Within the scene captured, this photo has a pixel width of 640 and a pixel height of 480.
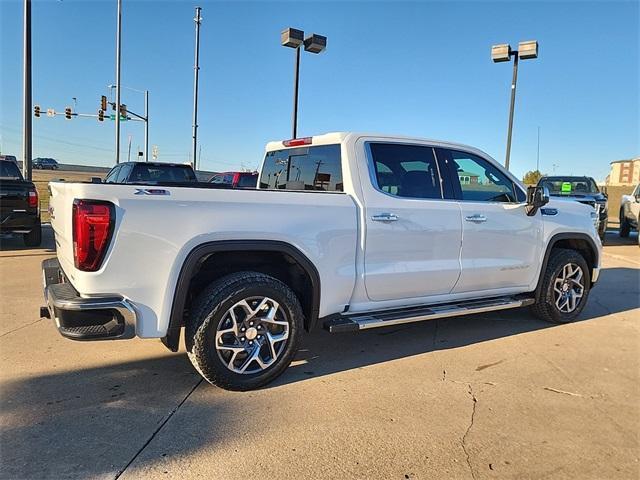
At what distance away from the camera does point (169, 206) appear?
124 inches

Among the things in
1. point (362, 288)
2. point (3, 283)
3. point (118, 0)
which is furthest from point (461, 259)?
point (118, 0)

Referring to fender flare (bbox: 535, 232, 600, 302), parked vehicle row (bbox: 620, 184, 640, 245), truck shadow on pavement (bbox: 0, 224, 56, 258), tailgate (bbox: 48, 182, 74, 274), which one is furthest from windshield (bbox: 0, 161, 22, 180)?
parked vehicle row (bbox: 620, 184, 640, 245)

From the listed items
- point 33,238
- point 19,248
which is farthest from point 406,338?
point 19,248

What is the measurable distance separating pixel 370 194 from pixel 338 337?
1.59 meters

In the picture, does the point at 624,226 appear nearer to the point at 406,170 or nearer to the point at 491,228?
the point at 491,228

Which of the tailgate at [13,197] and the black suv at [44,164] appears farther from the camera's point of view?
the black suv at [44,164]

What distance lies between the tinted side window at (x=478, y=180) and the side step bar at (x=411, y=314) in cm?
99

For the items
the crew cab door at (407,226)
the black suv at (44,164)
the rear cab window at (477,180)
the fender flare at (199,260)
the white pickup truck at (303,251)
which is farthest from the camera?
the black suv at (44,164)

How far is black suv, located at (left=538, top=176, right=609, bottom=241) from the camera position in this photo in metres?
12.8

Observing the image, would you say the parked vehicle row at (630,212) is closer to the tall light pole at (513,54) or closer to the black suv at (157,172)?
the tall light pole at (513,54)

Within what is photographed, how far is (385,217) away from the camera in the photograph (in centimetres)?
399

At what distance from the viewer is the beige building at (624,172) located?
7581cm

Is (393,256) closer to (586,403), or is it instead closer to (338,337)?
(338,337)

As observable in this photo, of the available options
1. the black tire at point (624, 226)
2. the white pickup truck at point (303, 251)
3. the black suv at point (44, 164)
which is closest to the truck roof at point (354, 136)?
the white pickup truck at point (303, 251)
